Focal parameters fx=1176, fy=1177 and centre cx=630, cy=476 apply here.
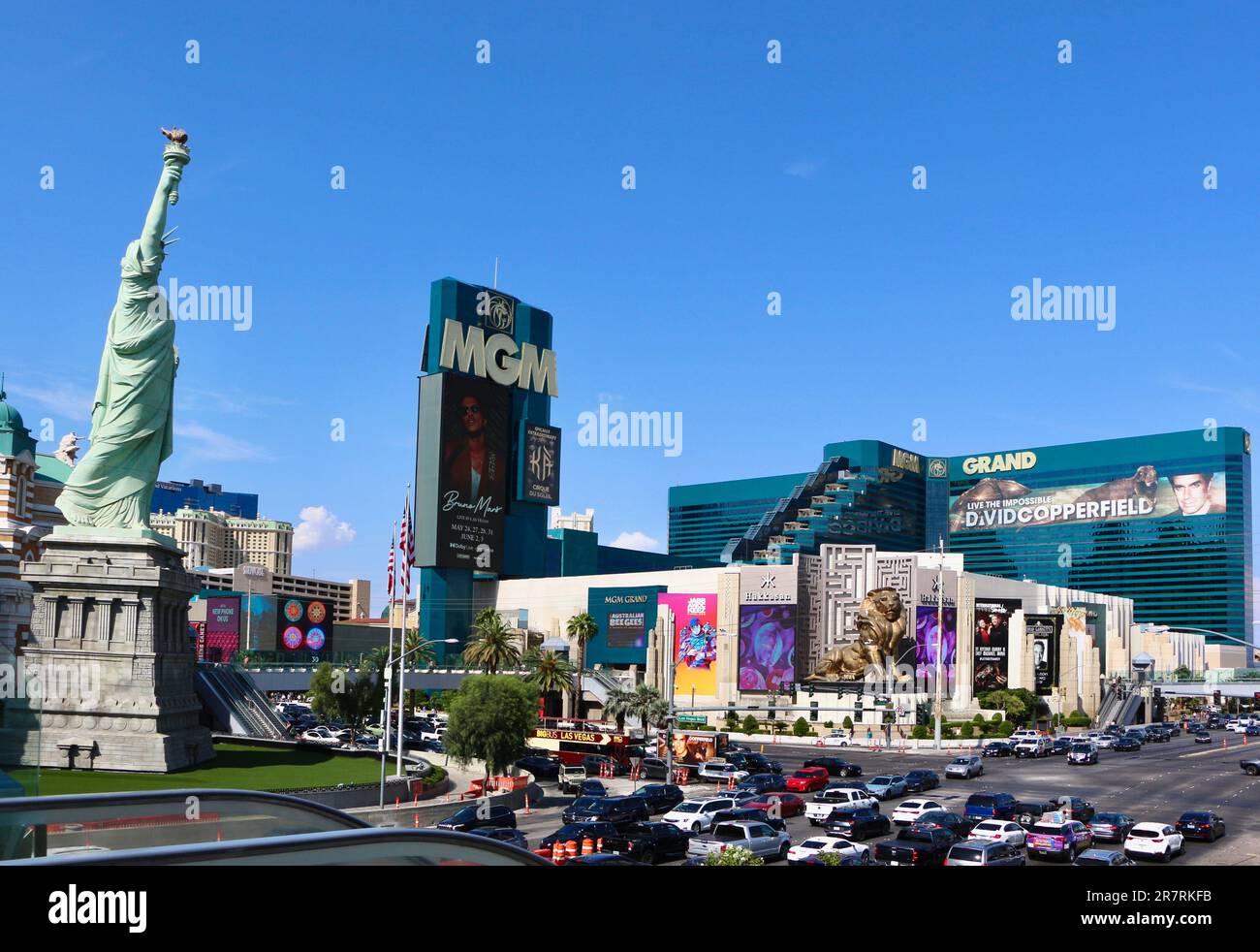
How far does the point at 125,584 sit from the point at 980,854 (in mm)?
40825

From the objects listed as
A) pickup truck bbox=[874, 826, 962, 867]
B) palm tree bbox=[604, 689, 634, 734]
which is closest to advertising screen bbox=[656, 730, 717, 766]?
palm tree bbox=[604, 689, 634, 734]

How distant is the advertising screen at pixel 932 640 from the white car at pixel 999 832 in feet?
258

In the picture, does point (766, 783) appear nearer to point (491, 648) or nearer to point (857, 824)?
point (857, 824)

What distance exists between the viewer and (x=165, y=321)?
A: 197ft

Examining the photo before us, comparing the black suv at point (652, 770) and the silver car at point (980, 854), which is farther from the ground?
the silver car at point (980, 854)

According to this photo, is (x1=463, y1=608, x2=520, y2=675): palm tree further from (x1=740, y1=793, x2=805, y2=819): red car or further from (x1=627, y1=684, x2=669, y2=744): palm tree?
(x1=740, y1=793, x2=805, y2=819): red car

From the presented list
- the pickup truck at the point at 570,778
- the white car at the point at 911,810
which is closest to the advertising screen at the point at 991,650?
the pickup truck at the point at 570,778

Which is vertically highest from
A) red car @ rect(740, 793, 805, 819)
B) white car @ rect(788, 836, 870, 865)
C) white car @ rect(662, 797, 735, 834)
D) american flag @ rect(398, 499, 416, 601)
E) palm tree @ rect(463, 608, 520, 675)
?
american flag @ rect(398, 499, 416, 601)

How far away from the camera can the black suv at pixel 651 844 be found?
35.4 metres

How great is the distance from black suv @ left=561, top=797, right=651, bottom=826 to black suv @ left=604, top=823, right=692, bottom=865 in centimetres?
561

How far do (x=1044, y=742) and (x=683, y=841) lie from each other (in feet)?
191

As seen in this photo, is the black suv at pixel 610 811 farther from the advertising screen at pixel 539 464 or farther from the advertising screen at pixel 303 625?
the advertising screen at pixel 539 464

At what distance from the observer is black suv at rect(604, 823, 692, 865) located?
35.4 m
